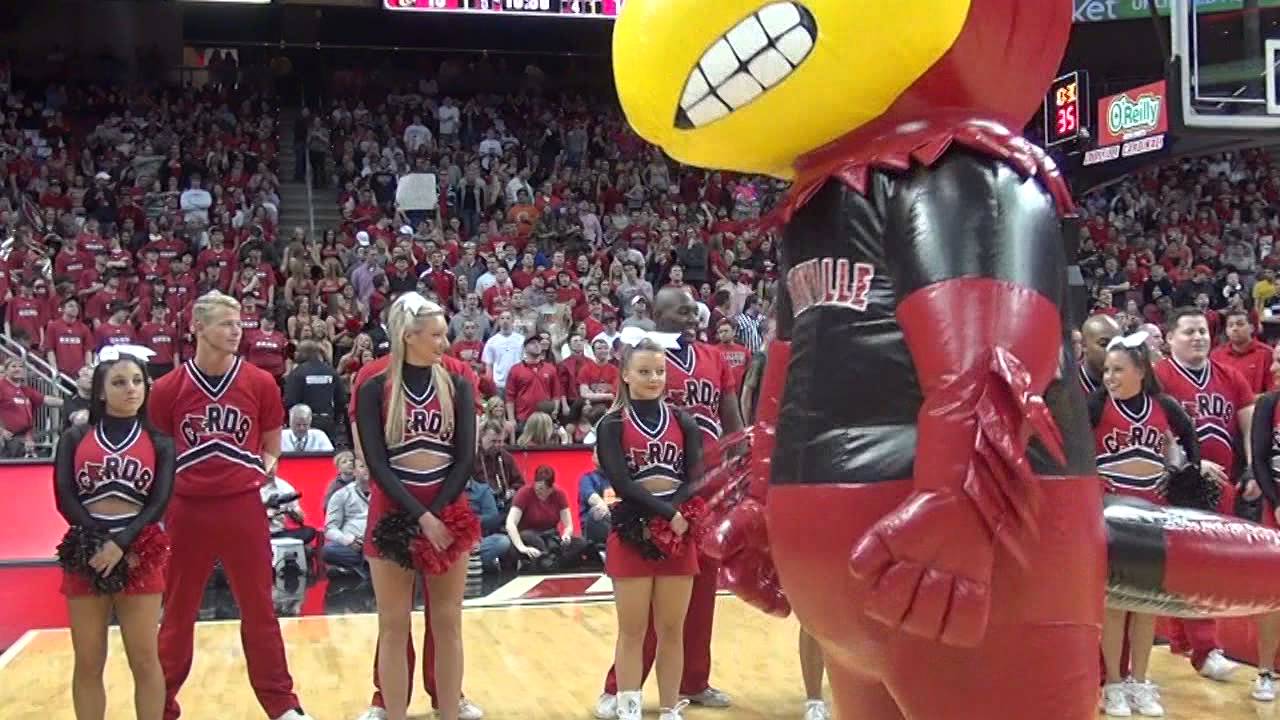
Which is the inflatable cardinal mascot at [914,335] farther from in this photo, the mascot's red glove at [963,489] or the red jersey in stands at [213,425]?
the red jersey in stands at [213,425]

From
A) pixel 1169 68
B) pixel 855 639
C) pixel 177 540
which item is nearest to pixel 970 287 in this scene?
pixel 855 639

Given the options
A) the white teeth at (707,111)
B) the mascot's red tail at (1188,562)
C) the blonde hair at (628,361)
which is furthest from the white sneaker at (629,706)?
the white teeth at (707,111)

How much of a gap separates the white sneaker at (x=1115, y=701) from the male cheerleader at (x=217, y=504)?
10.4 feet

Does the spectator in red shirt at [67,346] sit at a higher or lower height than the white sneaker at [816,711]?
higher

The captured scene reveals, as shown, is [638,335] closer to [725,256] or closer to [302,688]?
[302,688]

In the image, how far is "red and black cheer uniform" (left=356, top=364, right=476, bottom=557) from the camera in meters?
4.91

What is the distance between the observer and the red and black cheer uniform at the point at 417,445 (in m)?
4.91

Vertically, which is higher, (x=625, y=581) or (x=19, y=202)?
(x=19, y=202)

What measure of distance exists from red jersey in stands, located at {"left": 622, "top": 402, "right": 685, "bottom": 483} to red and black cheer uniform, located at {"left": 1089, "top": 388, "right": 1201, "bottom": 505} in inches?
65.8

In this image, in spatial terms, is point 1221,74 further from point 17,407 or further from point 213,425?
point 17,407

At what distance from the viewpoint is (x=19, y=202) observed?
14.9 meters

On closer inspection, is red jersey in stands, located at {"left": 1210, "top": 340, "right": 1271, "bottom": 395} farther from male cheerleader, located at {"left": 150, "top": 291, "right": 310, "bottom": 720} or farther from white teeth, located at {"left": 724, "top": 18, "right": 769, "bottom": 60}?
white teeth, located at {"left": 724, "top": 18, "right": 769, "bottom": 60}

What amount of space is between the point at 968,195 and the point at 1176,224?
1972 centimetres

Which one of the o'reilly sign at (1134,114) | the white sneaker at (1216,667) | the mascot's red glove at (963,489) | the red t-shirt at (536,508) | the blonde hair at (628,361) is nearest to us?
the mascot's red glove at (963,489)
